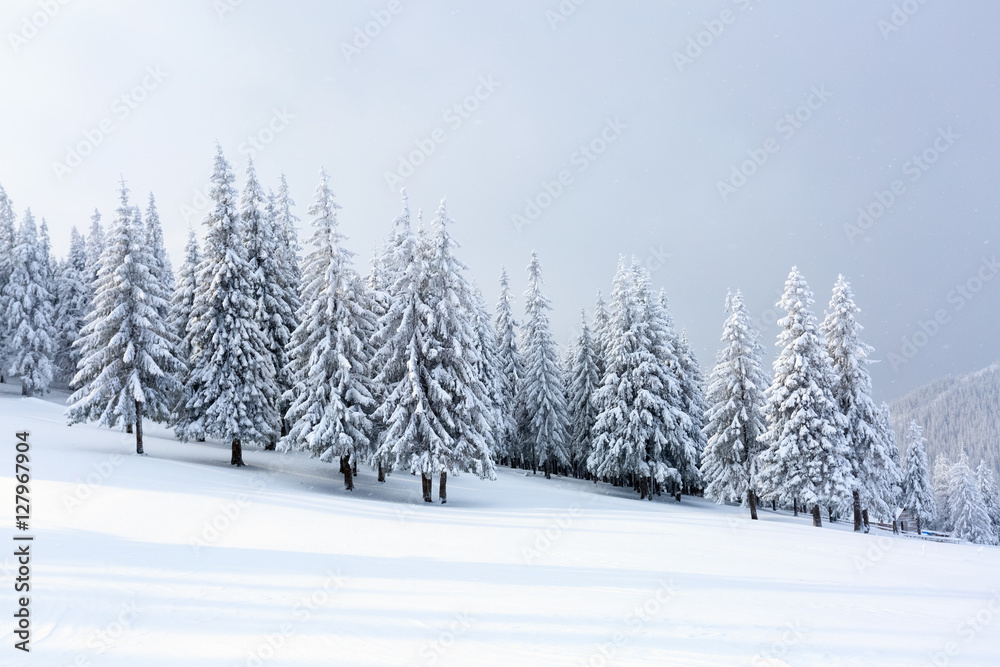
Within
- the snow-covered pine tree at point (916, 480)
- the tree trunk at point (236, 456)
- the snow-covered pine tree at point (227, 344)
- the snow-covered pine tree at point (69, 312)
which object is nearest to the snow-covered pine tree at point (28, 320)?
the snow-covered pine tree at point (69, 312)

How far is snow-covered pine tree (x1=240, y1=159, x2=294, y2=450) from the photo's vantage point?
30.4 meters

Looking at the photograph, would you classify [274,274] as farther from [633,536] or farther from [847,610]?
[847,610]

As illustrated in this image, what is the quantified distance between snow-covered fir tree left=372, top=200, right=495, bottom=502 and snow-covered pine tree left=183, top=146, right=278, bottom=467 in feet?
21.5

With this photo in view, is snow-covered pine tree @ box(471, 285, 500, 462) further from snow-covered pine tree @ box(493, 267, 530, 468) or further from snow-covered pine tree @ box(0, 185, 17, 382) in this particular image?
snow-covered pine tree @ box(0, 185, 17, 382)

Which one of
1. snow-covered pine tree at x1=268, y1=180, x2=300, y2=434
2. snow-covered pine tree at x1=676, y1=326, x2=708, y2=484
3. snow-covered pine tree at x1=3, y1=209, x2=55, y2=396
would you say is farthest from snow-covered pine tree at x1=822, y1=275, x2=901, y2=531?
snow-covered pine tree at x1=3, y1=209, x2=55, y2=396

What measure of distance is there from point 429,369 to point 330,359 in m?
4.93

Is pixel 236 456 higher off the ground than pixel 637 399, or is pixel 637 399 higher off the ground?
pixel 637 399

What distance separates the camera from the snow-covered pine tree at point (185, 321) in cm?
2909

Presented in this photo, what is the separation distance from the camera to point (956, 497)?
228 feet

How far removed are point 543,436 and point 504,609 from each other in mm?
36497

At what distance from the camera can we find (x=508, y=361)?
5200 centimetres

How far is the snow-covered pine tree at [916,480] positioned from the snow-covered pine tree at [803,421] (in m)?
39.8

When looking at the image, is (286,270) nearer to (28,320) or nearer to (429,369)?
(429,369)

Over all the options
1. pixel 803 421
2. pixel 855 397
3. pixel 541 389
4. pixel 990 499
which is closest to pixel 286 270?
pixel 541 389
